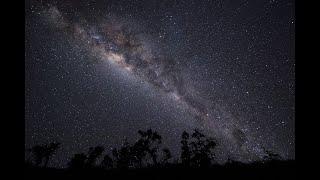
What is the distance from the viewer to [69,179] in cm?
1301
